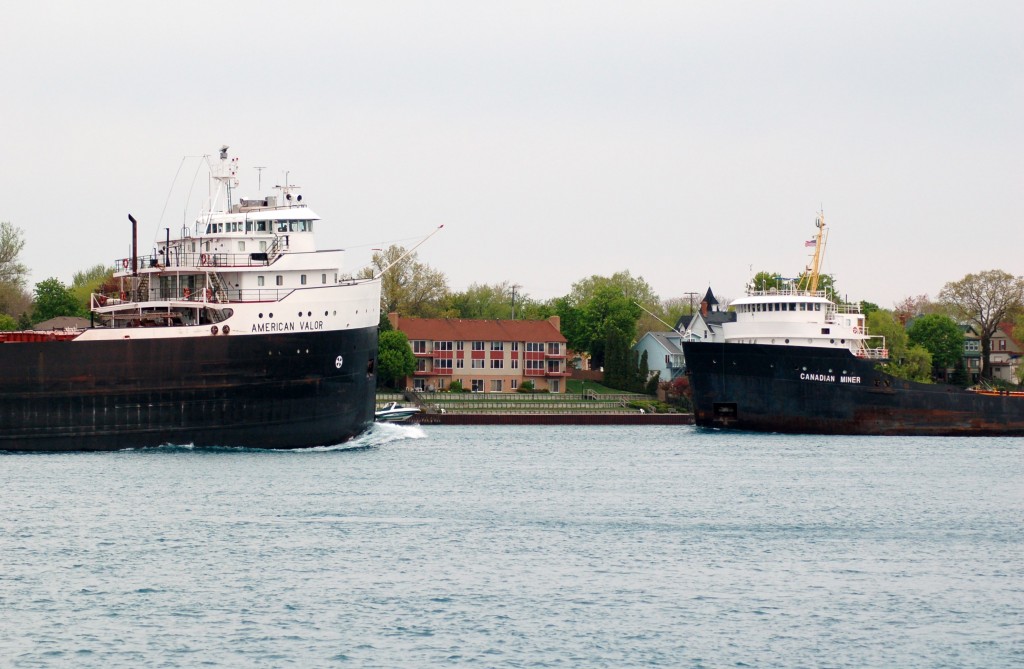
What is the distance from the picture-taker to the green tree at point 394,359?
292 feet

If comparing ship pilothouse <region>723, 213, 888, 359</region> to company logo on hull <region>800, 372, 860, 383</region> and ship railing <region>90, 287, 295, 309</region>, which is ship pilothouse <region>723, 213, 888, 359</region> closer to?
company logo on hull <region>800, 372, 860, 383</region>

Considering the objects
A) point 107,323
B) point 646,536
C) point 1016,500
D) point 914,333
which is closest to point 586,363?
point 914,333

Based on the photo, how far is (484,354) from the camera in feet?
327

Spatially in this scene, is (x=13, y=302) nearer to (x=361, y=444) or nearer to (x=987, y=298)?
(x=361, y=444)

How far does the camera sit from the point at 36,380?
47.8 meters

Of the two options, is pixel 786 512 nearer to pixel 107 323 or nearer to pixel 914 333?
pixel 107 323

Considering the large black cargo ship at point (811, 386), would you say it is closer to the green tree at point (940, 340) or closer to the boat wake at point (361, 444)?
the boat wake at point (361, 444)

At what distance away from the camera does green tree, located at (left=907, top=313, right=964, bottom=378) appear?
109m

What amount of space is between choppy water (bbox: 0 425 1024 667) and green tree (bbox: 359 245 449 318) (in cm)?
6499

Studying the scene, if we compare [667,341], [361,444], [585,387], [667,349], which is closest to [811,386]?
[361,444]

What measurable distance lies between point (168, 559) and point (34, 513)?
7.07 metres

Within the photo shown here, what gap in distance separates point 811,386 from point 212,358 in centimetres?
2963

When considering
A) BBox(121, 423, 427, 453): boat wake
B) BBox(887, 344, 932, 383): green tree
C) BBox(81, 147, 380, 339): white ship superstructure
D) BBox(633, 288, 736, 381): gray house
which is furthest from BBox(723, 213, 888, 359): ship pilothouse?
Answer: BBox(633, 288, 736, 381): gray house

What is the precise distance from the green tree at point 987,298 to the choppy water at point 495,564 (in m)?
71.1
